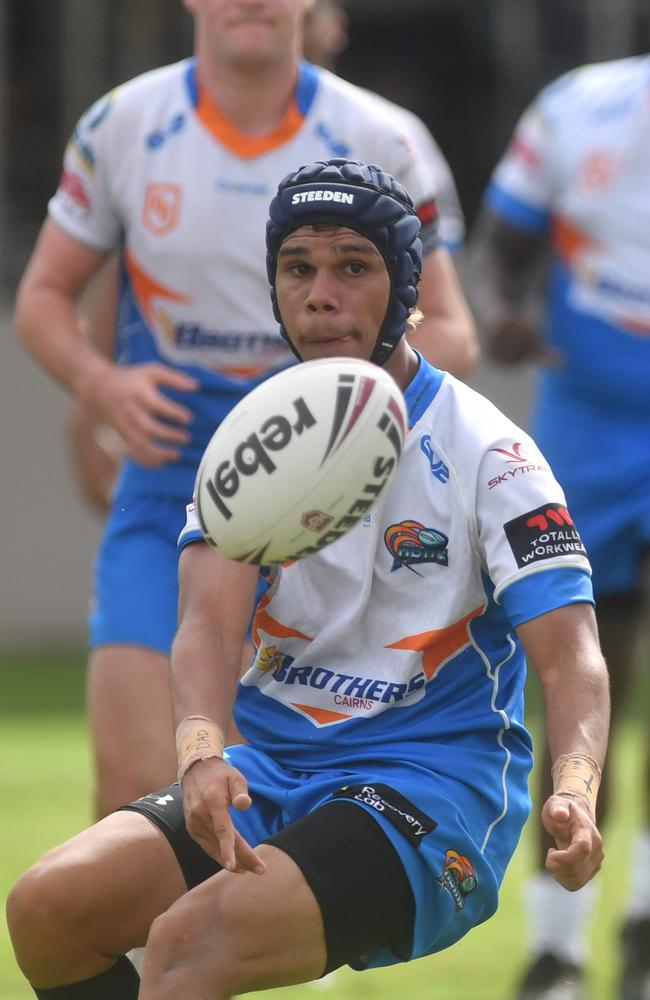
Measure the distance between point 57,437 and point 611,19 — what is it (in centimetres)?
482

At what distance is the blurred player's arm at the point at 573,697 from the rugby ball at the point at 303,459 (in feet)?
1.33

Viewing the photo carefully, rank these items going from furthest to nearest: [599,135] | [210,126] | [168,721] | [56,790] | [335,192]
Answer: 1. [56,790]
2. [599,135]
3. [210,126]
4. [168,721]
5. [335,192]

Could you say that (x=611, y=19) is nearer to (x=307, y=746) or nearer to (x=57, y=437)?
(x=57, y=437)

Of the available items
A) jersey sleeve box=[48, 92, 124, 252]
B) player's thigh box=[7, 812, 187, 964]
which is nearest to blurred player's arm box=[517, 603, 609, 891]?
player's thigh box=[7, 812, 187, 964]

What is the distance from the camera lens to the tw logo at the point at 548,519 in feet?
12.8

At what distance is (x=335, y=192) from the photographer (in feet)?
13.0

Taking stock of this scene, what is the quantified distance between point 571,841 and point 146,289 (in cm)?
266

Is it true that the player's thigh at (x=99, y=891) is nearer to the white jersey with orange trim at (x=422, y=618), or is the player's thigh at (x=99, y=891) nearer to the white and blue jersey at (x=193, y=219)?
the white jersey with orange trim at (x=422, y=618)

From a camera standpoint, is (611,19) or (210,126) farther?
(611,19)

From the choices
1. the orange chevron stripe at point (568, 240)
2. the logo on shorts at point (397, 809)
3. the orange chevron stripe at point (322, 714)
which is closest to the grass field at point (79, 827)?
the orange chevron stripe at point (568, 240)

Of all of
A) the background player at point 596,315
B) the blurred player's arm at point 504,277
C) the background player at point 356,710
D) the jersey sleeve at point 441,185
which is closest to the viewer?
the background player at point 356,710

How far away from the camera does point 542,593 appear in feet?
12.5

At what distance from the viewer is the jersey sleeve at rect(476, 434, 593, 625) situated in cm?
383

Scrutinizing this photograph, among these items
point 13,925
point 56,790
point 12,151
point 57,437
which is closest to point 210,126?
point 13,925
